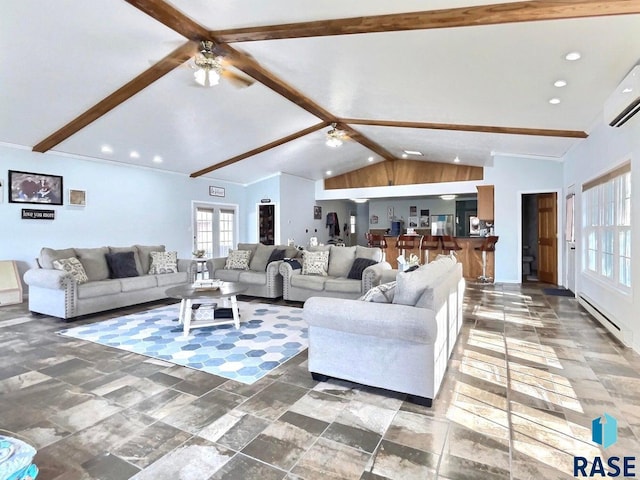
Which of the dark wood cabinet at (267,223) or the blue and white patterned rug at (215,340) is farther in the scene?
the dark wood cabinet at (267,223)

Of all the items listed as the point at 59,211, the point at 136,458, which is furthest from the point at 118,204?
the point at 136,458

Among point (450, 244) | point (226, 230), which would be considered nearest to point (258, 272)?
point (226, 230)

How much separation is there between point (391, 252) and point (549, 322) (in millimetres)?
5268

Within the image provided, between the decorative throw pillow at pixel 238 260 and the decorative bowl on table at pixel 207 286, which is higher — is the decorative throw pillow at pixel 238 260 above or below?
above

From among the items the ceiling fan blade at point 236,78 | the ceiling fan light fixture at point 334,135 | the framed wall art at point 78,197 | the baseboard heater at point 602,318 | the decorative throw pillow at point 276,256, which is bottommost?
the baseboard heater at point 602,318

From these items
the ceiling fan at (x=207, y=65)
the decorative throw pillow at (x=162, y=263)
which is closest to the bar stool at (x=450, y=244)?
the decorative throw pillow at (x=162, y=263)

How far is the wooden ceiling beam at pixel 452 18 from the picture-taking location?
2486 mm

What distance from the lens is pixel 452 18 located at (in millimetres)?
2809

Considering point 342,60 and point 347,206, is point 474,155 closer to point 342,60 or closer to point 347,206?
point 342,60

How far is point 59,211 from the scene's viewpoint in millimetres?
6395

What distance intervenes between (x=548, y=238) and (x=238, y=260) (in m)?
6.91

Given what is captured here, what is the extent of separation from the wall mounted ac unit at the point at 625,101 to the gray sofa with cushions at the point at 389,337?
2.41 m

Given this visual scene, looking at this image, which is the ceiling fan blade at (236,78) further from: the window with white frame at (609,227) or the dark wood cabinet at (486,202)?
the dark wood cabinet at (486,202)

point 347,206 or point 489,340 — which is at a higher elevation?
point 347,206
